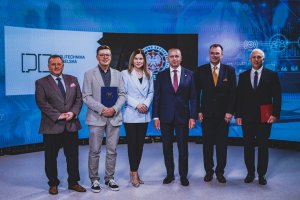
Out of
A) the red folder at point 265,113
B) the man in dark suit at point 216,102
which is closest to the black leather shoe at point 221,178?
the man in dark suit at point 216,102

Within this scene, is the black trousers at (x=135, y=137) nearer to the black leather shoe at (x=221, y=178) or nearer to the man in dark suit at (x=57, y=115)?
the man in dark suit at (x=57, y=115)

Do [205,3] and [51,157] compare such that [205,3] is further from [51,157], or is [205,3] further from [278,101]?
[51,157]

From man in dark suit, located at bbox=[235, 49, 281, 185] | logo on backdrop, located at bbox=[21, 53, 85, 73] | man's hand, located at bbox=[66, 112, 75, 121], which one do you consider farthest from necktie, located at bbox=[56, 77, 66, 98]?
logo on backdrop, located at bbox=[21, 53, 85, 73]

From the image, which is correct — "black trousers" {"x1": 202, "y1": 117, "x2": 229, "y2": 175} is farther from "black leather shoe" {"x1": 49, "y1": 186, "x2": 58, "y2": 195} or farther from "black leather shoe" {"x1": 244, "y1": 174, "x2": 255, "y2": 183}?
"black leather shoe" {"x1": 49, "y1": 186, "x2": 58, "y2": 195}

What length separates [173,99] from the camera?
427 centimetres

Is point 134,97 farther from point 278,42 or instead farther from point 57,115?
point 278,42

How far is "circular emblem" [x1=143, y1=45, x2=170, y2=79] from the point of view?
285 inches

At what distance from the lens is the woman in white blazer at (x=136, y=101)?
13.7ft

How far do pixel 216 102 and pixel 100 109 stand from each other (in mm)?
1401

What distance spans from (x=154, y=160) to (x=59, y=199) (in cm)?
215

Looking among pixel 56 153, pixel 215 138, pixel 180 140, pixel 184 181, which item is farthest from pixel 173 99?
pixel 56 153

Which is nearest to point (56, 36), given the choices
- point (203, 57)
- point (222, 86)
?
point (203, 57)

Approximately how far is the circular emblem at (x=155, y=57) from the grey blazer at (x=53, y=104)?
3310mm

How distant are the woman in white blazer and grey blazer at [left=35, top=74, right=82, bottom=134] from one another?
1.94ft
